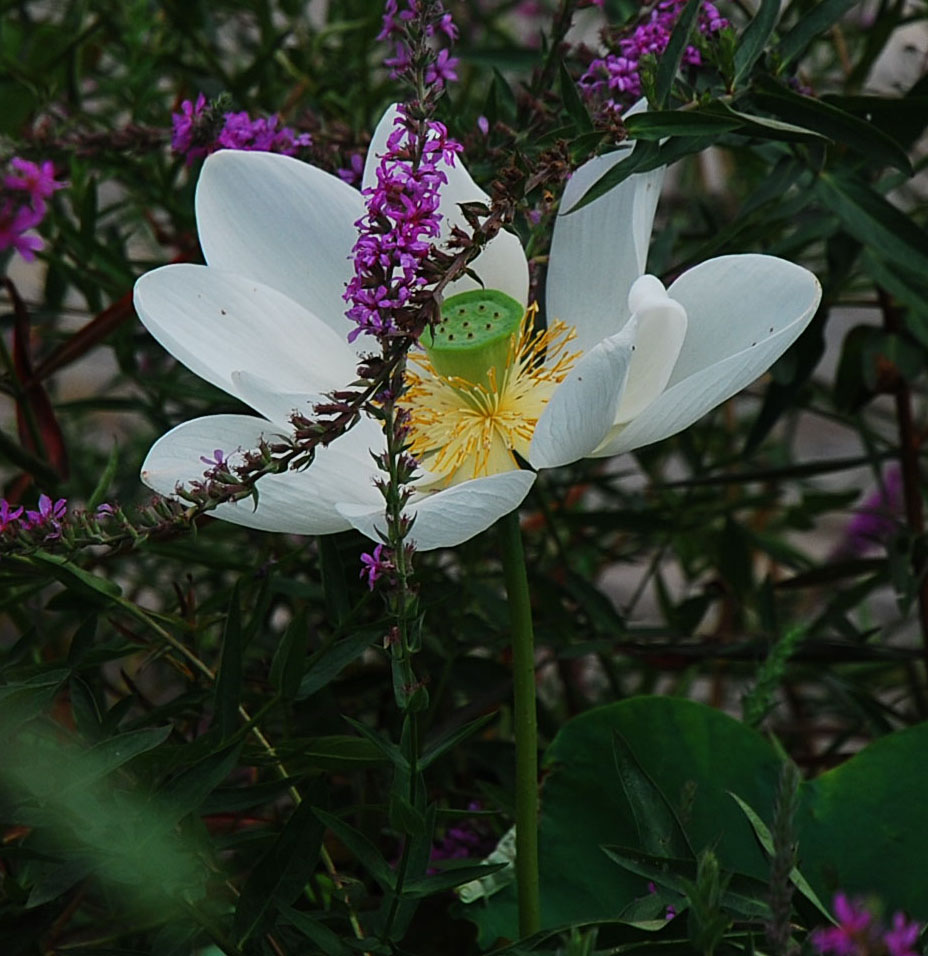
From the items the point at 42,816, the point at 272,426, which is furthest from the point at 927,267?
the point at 42,816

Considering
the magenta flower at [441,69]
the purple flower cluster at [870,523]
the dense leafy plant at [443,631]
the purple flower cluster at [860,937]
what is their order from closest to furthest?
the purple flower cluster at [860,937]
the dense leafy plant at [443,631]
the magenta flower at [441,69]
the purple flower cluster at [870,523]

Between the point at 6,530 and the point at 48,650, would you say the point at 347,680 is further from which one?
the point at 6,530

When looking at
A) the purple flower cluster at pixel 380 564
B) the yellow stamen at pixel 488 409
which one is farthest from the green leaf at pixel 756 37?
the purple flower cluster at pixel 380 564

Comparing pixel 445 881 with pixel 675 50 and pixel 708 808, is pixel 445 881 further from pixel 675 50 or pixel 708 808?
pixel 675 50

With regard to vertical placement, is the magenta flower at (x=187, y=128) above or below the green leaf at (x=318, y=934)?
above

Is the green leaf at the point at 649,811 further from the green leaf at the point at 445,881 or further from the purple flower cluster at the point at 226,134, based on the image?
the purple flower cluster at the point at 226,134

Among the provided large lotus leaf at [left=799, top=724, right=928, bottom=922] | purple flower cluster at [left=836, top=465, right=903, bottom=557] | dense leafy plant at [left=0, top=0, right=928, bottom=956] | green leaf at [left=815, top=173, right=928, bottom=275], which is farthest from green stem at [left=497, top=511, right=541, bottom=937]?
purple flower cluster at [left=836, top=465, right=903, bottom=557]
